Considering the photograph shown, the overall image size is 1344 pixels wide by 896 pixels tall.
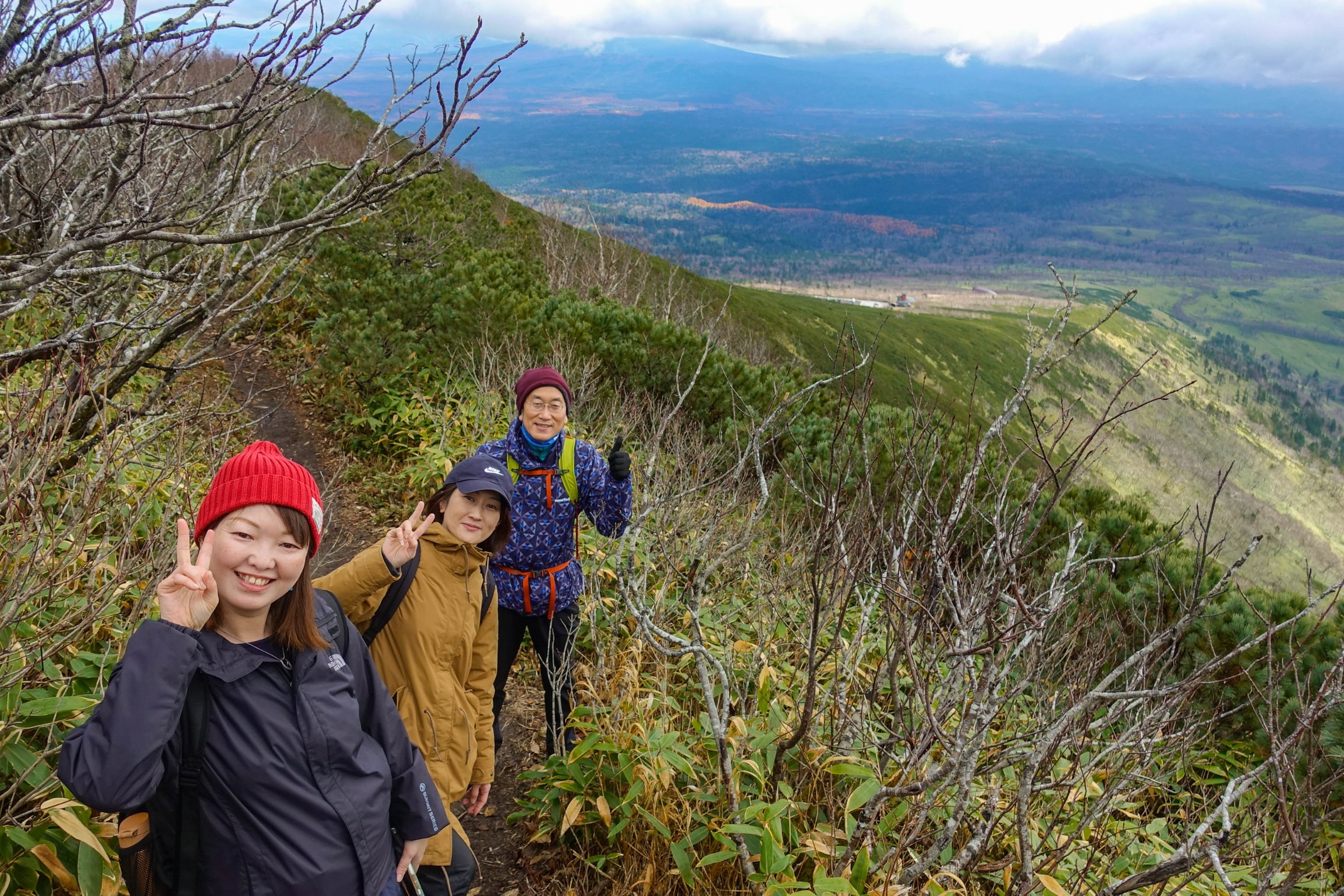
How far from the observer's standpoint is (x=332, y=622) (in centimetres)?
199

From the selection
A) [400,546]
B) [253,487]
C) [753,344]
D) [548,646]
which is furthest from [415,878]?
[753,344]

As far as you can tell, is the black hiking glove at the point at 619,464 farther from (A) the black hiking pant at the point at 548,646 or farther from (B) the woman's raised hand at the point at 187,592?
(B) the woman's raised hand at the point at 187,592

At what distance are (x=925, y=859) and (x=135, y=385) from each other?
792cm

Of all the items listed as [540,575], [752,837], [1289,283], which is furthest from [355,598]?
[1289,283]

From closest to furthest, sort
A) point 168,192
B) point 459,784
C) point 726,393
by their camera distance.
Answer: point 459,784, point 168,192, point 726,393

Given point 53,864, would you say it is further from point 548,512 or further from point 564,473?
point 564,473

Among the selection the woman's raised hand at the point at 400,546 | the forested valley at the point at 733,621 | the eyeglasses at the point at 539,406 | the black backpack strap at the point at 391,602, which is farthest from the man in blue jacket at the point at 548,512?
the woman's raised hand at the point at 400,546

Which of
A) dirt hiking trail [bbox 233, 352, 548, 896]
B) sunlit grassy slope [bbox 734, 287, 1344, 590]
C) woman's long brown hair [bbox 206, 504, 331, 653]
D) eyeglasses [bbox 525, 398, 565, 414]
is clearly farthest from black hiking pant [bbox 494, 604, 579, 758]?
sunlit grassy slope [bbox 734, 287, 1344, 590]

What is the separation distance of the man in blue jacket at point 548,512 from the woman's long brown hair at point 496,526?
49 cm

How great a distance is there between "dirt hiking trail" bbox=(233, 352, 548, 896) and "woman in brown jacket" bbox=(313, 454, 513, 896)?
67 cm

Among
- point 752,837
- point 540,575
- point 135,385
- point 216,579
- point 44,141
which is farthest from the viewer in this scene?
point 135,385

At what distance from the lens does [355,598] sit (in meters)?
2.53

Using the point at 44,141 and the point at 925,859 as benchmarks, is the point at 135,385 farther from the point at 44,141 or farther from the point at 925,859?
the point at 925,859

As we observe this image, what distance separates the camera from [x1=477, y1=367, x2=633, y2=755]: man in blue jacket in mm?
3557
